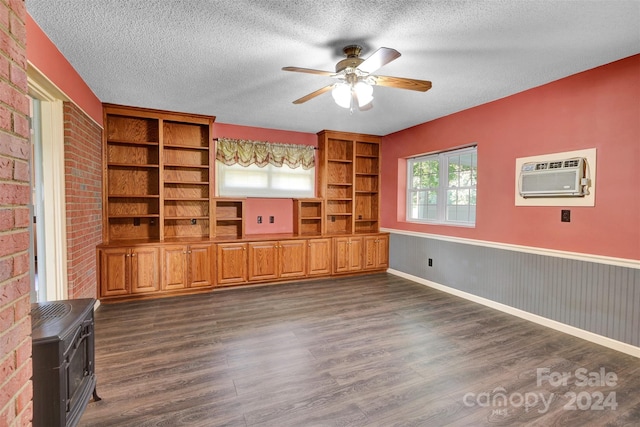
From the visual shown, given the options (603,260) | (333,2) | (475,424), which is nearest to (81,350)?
(475,424)

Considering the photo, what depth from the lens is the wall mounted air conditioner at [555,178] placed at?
9.68ft

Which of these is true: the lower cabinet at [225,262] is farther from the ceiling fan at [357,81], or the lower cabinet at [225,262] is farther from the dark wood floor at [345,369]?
the ceiling fan at [357,81]

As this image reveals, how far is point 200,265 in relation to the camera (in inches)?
171

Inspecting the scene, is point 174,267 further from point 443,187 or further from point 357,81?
point 443,187

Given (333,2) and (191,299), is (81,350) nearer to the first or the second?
(191,299)

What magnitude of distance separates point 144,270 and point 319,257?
254cm

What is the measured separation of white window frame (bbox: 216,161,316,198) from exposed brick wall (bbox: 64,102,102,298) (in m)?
1.62

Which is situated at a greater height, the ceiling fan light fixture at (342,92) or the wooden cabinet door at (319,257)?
the ceiling fan light fixture at (342,92)

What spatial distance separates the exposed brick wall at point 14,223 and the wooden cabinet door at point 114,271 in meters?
3.22

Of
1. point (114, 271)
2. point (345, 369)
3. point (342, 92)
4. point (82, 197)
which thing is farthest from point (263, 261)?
point (342, 92)

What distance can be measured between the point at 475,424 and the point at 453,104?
350 centimetres

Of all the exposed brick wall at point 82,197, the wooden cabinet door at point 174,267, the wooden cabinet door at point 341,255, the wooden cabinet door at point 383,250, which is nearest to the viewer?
the exposed brick wall at point 82,197

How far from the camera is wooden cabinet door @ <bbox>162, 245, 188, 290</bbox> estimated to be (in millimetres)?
4152

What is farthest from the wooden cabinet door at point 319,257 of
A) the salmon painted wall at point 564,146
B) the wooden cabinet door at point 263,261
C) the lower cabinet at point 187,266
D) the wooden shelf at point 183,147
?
the wooden shelf at point 183,147
